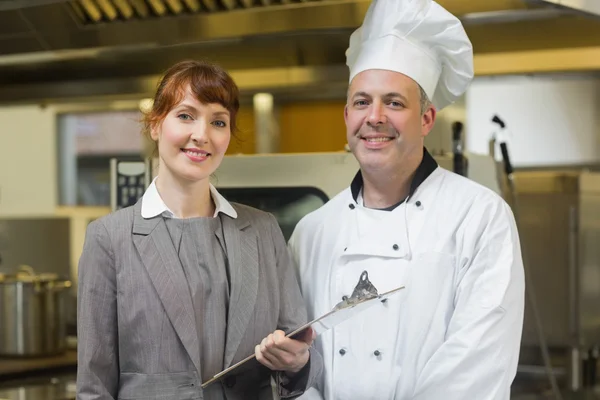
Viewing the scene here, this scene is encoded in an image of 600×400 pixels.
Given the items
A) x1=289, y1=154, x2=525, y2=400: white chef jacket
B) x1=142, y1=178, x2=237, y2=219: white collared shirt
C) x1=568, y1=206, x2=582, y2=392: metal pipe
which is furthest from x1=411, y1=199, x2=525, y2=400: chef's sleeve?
x1=568, y1=206, x2=582, y2=392: metal pipe

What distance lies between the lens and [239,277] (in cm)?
117

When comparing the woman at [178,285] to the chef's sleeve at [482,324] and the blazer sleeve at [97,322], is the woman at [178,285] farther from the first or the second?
the chef's sleeve at [482,324]

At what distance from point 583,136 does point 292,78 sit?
1.05 m

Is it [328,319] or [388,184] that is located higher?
[388,184]

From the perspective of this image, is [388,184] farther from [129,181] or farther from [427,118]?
[129,181]

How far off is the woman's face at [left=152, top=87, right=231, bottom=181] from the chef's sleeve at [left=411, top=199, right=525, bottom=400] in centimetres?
43

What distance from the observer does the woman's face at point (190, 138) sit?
113 centimetres

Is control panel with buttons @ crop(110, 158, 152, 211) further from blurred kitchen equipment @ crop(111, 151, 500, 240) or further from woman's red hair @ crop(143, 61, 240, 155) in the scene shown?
woman's red hair @ crop(143, 61, 240, 155)

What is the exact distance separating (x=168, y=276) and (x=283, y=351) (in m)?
0.19

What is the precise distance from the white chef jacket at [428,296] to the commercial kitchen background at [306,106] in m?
0.28

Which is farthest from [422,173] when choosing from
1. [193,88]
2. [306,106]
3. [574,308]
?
[306,106]

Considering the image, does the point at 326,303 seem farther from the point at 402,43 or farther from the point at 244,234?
the point at 402,43

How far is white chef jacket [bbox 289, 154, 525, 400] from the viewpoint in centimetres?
124

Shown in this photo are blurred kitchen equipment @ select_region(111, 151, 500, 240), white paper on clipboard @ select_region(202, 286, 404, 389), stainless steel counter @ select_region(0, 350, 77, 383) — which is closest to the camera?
white paper on clipboard @ select_region(202, 286, 404, 389)
